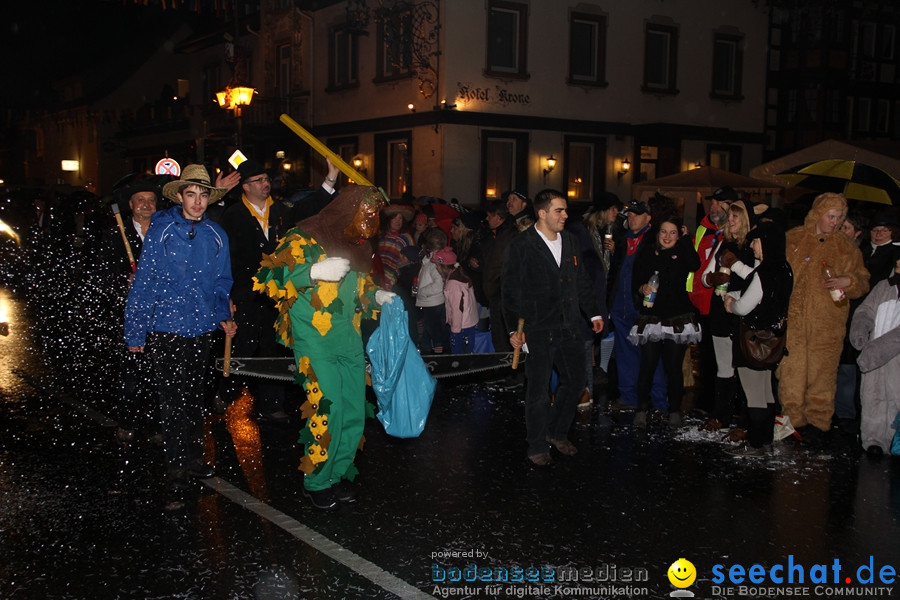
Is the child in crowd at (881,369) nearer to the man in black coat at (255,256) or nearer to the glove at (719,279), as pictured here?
the glove at (719,279)

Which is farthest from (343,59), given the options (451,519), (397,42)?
(451,519)

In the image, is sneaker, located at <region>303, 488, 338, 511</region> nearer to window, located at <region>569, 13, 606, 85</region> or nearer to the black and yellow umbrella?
the black and yellow umbrella

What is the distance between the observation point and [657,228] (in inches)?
321

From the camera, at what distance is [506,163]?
23734 millimetres

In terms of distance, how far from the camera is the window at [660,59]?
25531 millimetres

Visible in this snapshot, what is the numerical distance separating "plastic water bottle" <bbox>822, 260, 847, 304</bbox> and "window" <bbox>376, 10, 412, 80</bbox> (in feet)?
54.8

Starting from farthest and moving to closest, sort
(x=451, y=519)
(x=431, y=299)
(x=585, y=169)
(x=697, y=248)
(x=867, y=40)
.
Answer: (x=867, y=40), (x=585, y=169), (x=431, y=299), (x=697, y=248), (x=451, y=519)

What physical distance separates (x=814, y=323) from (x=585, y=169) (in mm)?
18256

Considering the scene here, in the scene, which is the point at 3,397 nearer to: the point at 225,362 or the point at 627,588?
the point at 225,362

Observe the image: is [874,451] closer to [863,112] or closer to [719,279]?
[719,279]

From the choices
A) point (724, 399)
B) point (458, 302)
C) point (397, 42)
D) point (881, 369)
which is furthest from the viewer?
point (397, 42)

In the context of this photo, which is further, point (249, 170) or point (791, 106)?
point (791, 106)

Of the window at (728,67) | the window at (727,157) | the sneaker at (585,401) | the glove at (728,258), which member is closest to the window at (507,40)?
the window at (728,67)

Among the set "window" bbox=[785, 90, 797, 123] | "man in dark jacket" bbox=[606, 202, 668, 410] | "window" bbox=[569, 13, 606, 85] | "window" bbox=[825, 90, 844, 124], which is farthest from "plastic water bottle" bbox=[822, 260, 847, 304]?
"window" bbox=[825, 90, 844, 124]
